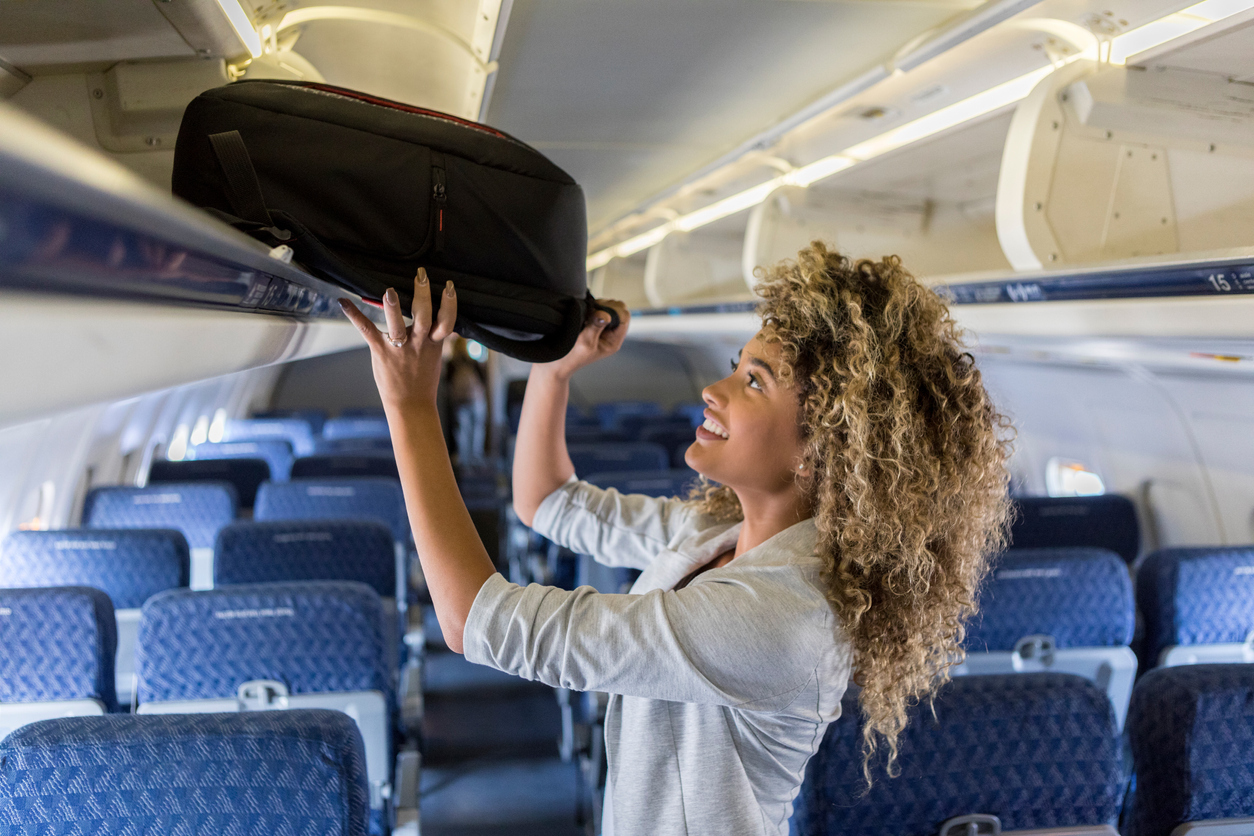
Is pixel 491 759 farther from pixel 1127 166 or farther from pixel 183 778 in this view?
pixel 1127 166

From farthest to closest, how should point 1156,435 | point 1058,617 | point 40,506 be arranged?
point 40,506 < point 1156,435 < point 1058,617

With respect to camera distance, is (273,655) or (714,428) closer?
(714,428)

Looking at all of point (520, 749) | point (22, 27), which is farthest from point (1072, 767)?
point (520, 749)

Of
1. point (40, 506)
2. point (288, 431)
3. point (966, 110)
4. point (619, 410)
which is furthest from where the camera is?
point (619, 410)

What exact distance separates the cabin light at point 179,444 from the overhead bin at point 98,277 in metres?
7.38

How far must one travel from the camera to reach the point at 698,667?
1.28 m

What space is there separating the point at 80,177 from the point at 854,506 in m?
1.21

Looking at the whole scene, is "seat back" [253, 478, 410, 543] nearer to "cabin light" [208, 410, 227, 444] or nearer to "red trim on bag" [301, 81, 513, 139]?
"red trim on bag" [301, 81, 513, 139]

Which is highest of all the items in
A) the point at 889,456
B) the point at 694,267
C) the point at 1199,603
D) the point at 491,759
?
the point at 694,267

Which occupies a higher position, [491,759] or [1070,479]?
[1070,479]

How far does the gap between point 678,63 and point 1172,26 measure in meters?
1.64

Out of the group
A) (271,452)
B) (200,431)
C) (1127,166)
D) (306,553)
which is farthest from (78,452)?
(1127,166)

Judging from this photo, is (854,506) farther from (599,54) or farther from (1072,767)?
(599,54)

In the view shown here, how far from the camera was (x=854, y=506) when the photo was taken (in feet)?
4.75
